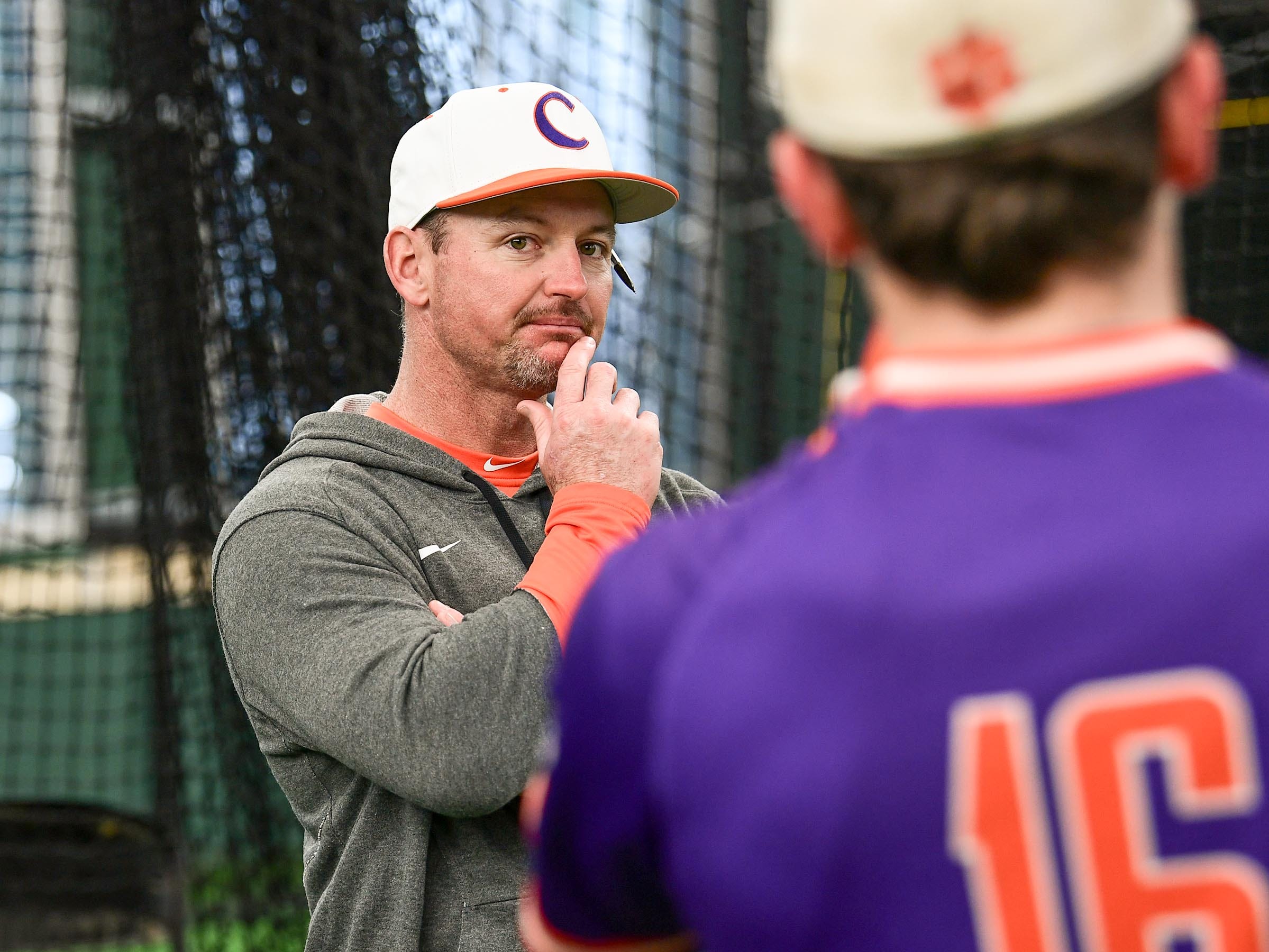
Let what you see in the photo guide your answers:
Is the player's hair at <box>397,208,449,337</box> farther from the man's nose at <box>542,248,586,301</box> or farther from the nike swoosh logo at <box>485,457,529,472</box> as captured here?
the nike swoosh logo at <box>485,457,529,472</box>

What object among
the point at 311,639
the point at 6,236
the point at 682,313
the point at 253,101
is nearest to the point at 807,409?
the point at 682,313

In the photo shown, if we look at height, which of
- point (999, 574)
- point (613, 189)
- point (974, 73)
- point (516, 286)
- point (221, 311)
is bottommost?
point (999, 574)

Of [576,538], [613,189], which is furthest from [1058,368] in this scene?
[613,189]

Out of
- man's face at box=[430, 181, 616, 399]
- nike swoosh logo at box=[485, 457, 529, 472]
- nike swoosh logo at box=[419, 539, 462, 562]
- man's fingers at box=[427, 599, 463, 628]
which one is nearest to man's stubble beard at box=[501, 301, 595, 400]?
man's face at box=[430, 181, 616, 399]

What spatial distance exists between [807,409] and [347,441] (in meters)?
3.47

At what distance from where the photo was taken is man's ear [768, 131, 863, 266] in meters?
0.72

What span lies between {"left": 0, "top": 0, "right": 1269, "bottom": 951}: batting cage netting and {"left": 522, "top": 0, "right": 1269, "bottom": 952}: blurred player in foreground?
2221 mm

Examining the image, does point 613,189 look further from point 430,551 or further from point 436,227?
point 430,551

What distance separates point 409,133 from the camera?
1.79 meters

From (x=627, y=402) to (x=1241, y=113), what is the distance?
316cm

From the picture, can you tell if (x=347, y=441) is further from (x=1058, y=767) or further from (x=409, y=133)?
(x=1058, y=767)

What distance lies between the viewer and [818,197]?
730mm

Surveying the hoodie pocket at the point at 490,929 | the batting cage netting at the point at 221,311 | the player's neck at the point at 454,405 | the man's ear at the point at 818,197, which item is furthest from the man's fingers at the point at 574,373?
the batting cage netting at the point at 221,311

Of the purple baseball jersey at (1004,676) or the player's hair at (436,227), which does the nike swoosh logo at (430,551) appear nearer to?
the player's hair at (436,227)
